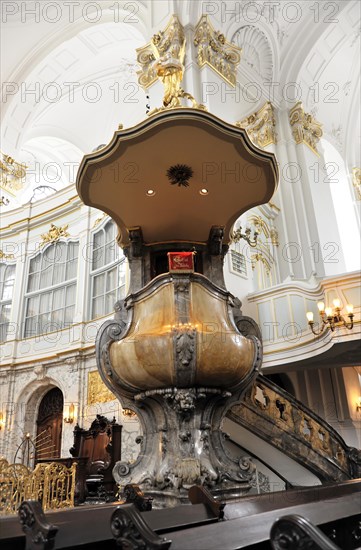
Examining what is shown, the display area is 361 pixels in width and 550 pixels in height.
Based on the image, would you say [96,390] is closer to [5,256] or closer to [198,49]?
[5,256]

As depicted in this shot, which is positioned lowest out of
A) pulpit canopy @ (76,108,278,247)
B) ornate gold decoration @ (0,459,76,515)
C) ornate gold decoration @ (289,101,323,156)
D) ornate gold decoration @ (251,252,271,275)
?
ornate gold decoration @ (0,459,76,515)

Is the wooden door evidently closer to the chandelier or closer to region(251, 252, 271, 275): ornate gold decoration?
region(251, 252, 271, 275): ornate gold decoration

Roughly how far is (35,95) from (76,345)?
7256mm

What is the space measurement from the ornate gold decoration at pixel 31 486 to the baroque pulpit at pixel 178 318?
2218 millimetres

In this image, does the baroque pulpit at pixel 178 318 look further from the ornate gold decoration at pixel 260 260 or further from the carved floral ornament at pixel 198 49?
the ornate gold decoration at pixel 260 260

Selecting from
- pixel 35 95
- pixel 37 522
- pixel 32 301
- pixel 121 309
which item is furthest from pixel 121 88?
pixel 37 522

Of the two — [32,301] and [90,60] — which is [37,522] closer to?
[32,301]

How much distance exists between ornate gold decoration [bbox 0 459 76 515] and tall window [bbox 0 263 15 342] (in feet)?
24.5

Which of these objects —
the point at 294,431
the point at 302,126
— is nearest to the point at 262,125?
the point at 302,126

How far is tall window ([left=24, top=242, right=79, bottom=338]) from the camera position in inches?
497

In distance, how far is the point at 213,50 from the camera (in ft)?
29.6

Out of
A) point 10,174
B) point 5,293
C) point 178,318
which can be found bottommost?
point 178,318

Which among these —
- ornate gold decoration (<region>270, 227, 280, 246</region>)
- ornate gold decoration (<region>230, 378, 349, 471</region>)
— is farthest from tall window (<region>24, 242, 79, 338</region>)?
ornate gold decoration (<region>230, 378, 349, 471</region>)

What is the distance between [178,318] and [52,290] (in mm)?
9445
